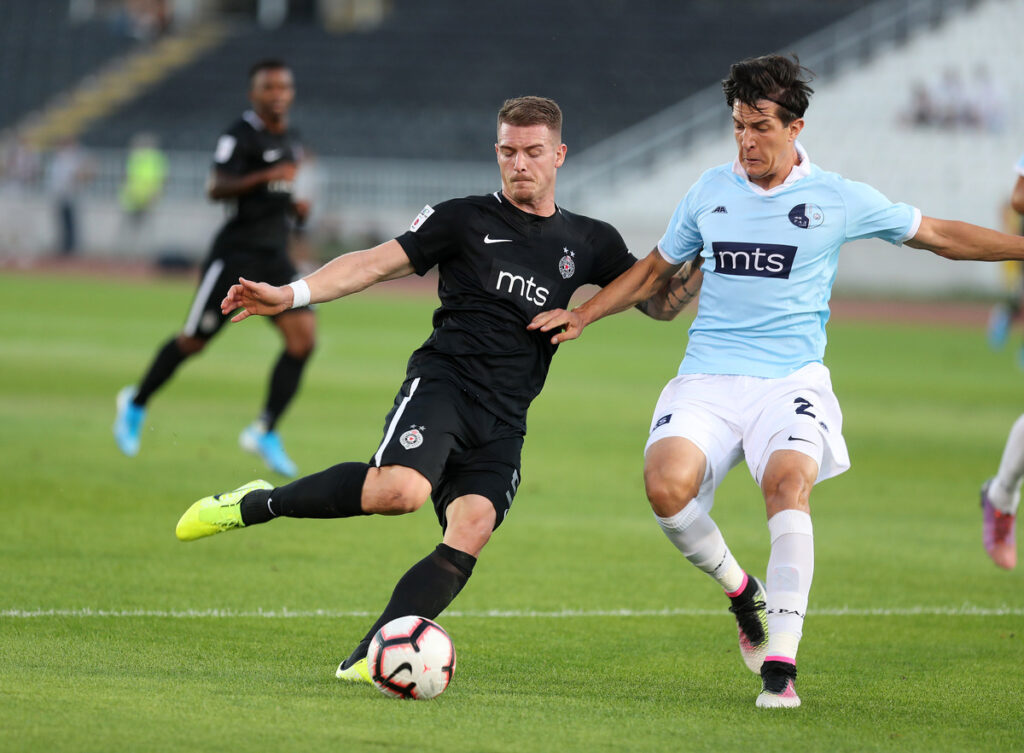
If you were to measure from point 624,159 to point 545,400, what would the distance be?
66.3 feet

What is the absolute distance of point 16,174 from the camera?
37656 mm

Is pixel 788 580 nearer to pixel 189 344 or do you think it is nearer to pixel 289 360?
pixel 289 360

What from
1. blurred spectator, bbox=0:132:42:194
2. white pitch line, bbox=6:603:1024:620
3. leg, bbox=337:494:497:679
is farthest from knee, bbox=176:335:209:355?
blurred spectator, bbox=0:132:42:194

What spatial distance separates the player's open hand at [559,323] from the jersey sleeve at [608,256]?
34 cm

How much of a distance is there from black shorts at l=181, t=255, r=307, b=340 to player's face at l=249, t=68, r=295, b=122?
3.47 ft

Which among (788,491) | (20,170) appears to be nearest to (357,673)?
(788,491)

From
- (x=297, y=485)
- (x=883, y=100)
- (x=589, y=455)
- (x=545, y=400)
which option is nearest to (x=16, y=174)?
(x=883, y=100)

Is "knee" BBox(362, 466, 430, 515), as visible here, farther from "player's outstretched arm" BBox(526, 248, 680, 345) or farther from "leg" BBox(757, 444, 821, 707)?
"leg" BBox(757, 444, 821, 707)

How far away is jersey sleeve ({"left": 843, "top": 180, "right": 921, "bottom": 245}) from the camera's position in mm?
5992

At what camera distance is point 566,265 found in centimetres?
614

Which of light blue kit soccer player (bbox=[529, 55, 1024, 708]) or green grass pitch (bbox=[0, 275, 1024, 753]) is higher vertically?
light blue kit soccer player (bbox=[529, 55, 1024, 708])

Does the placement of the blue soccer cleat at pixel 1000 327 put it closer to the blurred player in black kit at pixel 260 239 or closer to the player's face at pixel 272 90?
the blurred player in black kit at pixel 260 239

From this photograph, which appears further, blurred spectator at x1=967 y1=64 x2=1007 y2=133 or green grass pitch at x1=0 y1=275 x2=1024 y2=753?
blurred spectator at x1=967 y1=64 x2=1007 y2=133

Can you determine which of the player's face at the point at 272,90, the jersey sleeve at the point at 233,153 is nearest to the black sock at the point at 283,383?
the jersey sleeve at the point at 233,153
